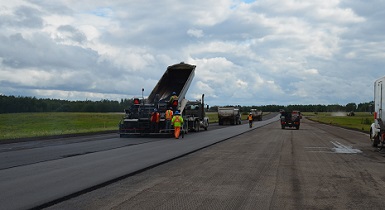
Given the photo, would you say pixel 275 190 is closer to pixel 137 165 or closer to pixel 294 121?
pixel 137 165

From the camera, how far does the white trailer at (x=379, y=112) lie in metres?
18.8

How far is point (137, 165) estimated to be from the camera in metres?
12.5

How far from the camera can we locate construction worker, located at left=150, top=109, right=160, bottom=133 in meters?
26.0

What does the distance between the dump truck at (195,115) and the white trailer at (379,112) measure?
12.8 m

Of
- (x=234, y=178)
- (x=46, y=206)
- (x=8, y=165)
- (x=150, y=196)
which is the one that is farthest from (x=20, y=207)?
(x=8, y=165)

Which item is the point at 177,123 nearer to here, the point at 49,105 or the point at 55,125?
the point at 55,125

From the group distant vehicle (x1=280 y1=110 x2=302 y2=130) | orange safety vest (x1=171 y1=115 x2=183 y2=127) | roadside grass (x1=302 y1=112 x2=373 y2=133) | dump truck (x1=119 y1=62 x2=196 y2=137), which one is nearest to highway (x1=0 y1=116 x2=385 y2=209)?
orange safety vest (x1=171 y1=115 x2=183 y2=127)

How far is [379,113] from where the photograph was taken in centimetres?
1964

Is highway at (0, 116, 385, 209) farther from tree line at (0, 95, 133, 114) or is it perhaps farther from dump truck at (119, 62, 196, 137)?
tree line at (0, 95, 133, 114)

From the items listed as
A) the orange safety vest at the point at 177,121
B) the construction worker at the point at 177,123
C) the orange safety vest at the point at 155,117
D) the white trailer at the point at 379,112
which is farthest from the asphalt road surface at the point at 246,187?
the orange safety vest at the point at 155,117

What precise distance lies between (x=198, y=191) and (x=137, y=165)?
4220 millimetres

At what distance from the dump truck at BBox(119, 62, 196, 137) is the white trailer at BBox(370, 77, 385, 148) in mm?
11393

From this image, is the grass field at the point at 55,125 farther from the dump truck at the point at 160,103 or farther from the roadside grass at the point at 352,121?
the dump truck at the point at 160,103

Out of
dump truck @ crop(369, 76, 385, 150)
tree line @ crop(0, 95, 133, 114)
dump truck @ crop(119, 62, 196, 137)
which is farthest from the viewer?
tree line @ crop(0, 95, 133, 114)
